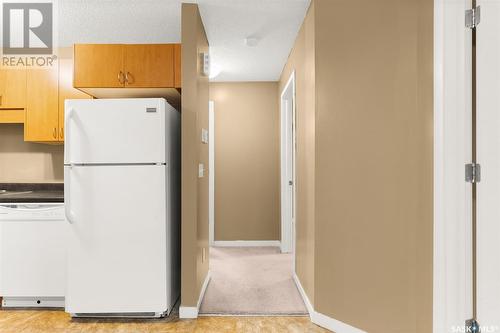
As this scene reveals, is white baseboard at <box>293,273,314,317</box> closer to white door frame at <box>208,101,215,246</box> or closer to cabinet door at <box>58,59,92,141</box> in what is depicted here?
white door frame at <box>208,101,215,246</box>

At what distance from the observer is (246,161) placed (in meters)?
5.07

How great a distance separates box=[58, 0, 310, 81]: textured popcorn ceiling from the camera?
8.99 feet

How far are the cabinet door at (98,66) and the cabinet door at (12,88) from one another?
954 mm

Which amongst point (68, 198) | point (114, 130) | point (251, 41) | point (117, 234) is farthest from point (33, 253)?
point (251, 41)

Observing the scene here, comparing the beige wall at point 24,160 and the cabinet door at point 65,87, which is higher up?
the cabinet door at point 65,87

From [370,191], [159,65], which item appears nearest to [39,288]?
[159,65]

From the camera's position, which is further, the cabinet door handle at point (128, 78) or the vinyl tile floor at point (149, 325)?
the cabinet door handle at point (128, 78)

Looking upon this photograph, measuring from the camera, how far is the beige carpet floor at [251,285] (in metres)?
2.85

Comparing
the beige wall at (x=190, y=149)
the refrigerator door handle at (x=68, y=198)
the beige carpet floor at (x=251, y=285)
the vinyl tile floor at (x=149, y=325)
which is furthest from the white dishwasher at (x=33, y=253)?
the beige carpet floor at (x=251, y=285)
